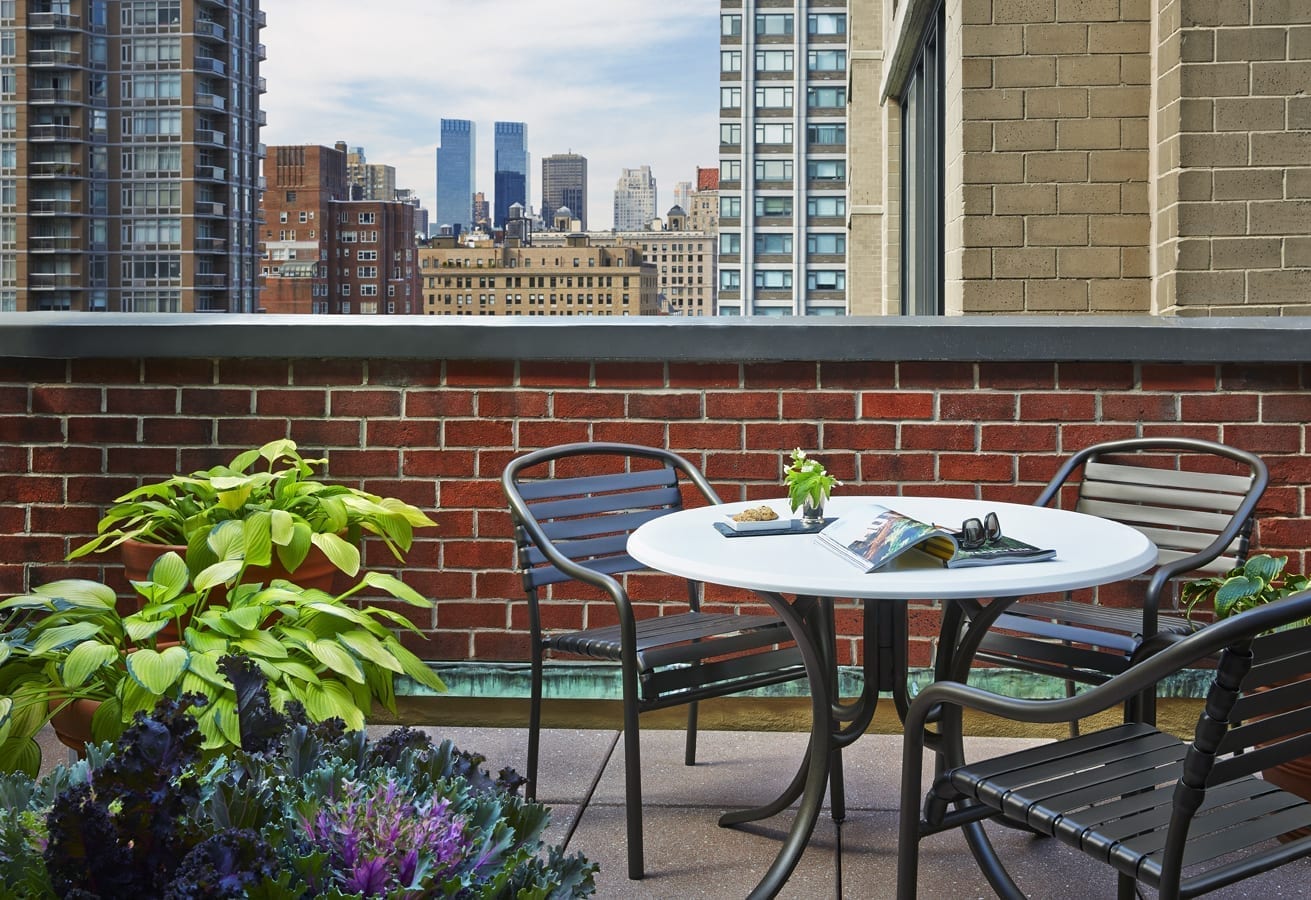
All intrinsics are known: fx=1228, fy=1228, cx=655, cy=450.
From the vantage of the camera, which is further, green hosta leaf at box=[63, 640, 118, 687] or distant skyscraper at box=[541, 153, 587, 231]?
distant skyscraper at box=[541, 153, 587, 231]

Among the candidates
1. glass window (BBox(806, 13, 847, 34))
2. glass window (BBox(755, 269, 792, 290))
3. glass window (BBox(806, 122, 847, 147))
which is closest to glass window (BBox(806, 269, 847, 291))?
glass window (BBox(806, 122, 847, 147))

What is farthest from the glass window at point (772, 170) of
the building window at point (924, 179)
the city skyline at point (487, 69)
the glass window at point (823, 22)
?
the building window at point (924, 179)

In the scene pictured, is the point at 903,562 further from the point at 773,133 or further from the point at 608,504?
the point at 773,133

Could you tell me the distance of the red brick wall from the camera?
3375mm

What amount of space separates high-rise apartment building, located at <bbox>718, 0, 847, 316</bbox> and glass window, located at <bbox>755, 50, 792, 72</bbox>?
4 centimetres

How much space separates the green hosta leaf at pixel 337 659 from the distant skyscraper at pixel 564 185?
11928mm

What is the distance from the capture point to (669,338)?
11.3 feet

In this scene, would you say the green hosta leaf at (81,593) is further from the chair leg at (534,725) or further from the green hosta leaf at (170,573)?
the chair leg at (534,725)

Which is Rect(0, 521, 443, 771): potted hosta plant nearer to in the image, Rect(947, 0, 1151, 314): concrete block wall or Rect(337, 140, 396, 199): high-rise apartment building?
Rect(947, 0, 1151, 314): concrete block wall

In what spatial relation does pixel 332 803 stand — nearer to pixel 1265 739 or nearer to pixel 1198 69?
pixel 1265 739

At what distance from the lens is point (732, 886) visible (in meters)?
2.50

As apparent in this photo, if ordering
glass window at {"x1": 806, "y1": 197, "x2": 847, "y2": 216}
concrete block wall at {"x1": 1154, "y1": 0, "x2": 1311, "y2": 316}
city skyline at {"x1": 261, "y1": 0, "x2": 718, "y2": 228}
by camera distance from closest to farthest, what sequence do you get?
1. concrete block wall at {"x1": 1154, "y1": 0, "x2": 1311, "y2": 316}
2. glass window at {"x1": 806, "y1": 197, "x2": 847, "y2": 216}
3. city skyline at {"x1": 261, "y1": 0, "x2": 718, "y2": 228}

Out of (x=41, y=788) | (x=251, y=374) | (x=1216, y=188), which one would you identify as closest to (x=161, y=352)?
(x=251, y=374)

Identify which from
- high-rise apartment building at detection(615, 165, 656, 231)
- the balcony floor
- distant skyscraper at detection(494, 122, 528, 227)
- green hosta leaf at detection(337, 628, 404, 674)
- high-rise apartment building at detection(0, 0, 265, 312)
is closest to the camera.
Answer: the balcony floor
